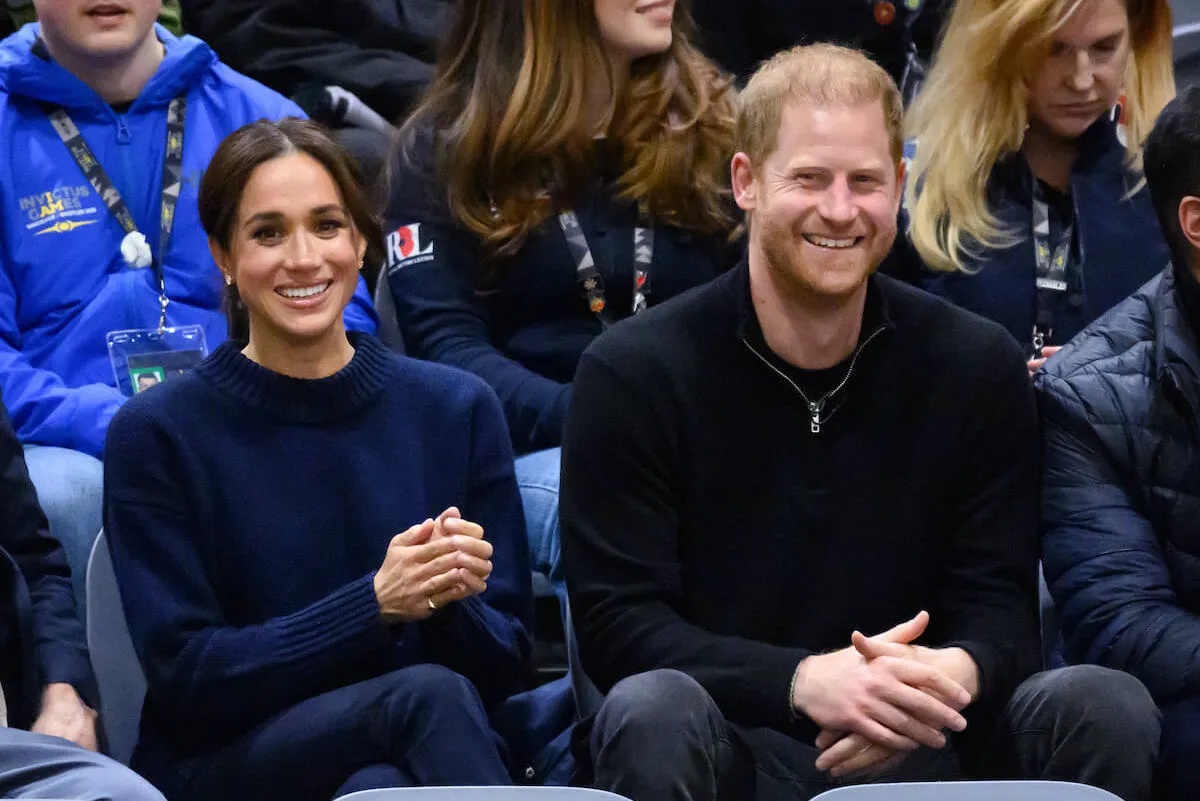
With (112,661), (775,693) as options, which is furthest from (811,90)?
(112,661)

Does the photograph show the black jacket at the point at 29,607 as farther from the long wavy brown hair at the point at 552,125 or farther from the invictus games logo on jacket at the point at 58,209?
the long wavy brown hair at the point at 552,125

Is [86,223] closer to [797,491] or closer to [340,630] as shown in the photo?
[340,630]

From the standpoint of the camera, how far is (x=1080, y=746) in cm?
220

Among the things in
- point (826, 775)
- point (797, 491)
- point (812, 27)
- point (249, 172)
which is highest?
point (812, 27)

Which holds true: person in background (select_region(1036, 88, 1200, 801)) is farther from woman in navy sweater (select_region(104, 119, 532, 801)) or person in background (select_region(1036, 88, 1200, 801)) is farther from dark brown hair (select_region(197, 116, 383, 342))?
dark brown hair (select_region(197, 116, 383, 342))

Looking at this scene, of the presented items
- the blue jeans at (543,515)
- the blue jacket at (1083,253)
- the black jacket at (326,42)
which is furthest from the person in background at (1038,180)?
the black jacket at (326,42)

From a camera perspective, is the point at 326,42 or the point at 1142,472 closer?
the point at 1142,472

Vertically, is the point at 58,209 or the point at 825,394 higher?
the point at 58,209

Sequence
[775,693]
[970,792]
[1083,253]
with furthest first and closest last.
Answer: [1083,253]
[775,693]
[970,792]

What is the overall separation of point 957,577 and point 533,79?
1.32 m

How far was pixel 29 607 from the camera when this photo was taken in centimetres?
251

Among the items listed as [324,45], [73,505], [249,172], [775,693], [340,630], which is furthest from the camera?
[324,45]

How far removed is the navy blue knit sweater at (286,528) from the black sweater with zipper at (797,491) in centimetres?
21

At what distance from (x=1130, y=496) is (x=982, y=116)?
38.4 inches
